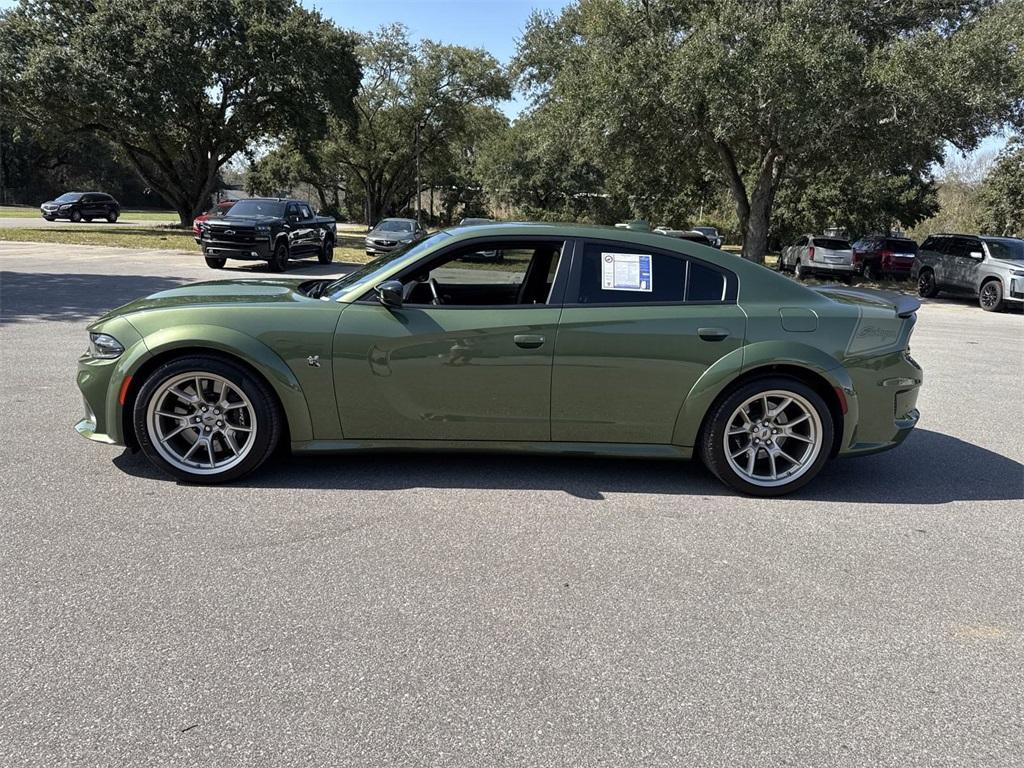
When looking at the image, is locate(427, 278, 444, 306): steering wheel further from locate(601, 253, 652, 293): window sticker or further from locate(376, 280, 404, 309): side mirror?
locate(601, 253, 652, 293): window sticker

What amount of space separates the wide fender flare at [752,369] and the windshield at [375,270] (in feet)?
5.74

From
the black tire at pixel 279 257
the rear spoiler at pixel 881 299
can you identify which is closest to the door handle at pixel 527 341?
the rear spoiler at pixel 881 299

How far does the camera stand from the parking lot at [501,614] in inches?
94.7

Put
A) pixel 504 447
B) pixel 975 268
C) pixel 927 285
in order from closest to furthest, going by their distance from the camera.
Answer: pixel 504 447, pixel 975 268, pixel 927 285

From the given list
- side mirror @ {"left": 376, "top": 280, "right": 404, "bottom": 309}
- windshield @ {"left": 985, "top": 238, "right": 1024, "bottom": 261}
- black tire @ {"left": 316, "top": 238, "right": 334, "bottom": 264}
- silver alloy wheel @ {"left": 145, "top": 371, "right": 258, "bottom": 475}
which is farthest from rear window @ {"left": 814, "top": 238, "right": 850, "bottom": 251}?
silver alloy wheel @ {"left": 145, "top": 371, "right": 258, "bottom": 475}

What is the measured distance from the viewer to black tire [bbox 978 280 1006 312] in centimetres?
1745

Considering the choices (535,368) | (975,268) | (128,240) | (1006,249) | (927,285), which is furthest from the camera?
(128,240)

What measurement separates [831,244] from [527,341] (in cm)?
2448

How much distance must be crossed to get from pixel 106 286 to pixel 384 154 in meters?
37.2

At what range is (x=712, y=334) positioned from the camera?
4375 mm

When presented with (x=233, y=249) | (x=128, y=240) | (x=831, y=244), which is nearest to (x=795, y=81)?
(x=831, y=244)

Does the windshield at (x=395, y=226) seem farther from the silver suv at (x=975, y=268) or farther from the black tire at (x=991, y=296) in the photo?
the black tire at (x=991, y=296)

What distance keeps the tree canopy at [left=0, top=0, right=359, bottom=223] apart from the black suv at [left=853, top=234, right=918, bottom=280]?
2155 cm

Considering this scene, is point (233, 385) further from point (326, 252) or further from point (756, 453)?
point (326, 252)
